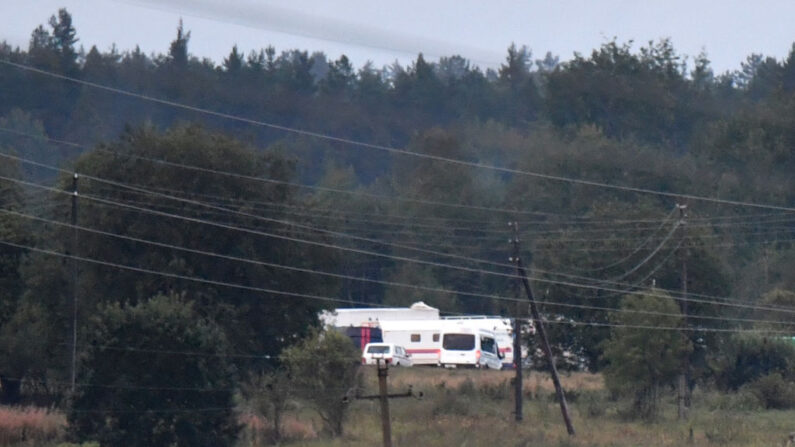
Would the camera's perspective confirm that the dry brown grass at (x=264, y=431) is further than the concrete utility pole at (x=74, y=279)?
No

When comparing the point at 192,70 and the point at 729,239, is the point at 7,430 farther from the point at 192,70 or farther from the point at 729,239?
the point at 192,70

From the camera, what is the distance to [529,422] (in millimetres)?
39906

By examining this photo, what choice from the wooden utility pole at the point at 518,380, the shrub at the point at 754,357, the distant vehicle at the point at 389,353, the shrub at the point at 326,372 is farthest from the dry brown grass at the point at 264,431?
the shrub at the point at 754,357

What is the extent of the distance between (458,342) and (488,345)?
2391 mm

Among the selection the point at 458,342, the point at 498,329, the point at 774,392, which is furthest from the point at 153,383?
the point at 498,329

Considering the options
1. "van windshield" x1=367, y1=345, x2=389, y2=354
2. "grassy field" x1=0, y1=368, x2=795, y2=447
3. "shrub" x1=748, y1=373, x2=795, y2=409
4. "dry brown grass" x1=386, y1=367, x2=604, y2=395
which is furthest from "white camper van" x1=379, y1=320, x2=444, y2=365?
"shrub" x1=748, y1=373, x2=795, y2=409

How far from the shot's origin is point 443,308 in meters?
75.9

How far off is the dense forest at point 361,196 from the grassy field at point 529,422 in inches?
131

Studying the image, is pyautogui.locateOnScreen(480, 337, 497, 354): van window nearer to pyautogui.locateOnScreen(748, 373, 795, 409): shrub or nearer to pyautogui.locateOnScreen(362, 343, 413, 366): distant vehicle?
pyautogui.locateOnScreen(362, 343, 413, 366): distant vehicle

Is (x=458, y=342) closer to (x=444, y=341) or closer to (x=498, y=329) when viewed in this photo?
(x=444, y=341)

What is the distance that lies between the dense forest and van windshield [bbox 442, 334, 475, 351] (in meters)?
4.05

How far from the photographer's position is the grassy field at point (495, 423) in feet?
109

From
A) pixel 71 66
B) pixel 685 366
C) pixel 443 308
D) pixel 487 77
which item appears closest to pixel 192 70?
pixel 71 66

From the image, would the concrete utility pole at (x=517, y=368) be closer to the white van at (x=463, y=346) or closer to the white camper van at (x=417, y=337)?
the white van at (x=463, y=346)
